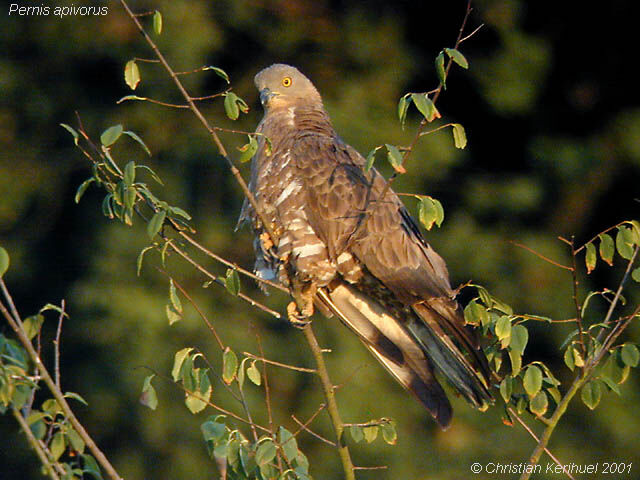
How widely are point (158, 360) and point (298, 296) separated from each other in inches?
133

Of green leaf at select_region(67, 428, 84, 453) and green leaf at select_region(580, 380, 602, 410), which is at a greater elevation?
green leaf at select_region(67, 428, 84, 453)

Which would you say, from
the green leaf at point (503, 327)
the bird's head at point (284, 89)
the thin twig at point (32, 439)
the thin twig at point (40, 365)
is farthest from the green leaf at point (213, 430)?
the bird's head at point (284, 89)

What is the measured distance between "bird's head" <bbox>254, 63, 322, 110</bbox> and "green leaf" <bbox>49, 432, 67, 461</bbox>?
213 centimetres

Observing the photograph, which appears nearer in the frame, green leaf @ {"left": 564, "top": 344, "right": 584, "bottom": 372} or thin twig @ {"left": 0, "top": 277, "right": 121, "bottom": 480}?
thin twig @ {"left": 0, "top": 277, "right": 121, "bottom": 480}

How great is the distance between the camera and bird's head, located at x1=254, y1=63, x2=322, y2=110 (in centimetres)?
395

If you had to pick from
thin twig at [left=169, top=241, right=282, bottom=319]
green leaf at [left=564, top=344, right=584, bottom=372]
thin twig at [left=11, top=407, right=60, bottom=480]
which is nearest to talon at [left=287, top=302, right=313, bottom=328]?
thin twig at [left=169, top=241, right=282, bottom=319]

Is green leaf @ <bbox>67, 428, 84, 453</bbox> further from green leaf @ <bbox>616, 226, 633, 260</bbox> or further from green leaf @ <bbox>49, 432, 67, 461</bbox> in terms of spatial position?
green leaf @ <bbox>616, 226, 633, 260</bbox>

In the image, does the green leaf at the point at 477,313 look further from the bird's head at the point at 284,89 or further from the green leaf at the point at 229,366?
the bird's head at the point at 284,89

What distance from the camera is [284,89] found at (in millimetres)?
4000

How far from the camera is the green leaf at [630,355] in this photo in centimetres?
223

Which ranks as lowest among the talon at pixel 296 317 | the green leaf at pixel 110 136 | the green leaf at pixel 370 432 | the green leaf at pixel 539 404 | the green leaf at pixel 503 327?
the talon at pixel 296 317

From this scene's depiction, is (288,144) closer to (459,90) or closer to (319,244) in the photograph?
(319,244)

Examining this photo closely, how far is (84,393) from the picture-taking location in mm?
6789

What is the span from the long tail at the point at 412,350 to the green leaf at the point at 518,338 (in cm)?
59
